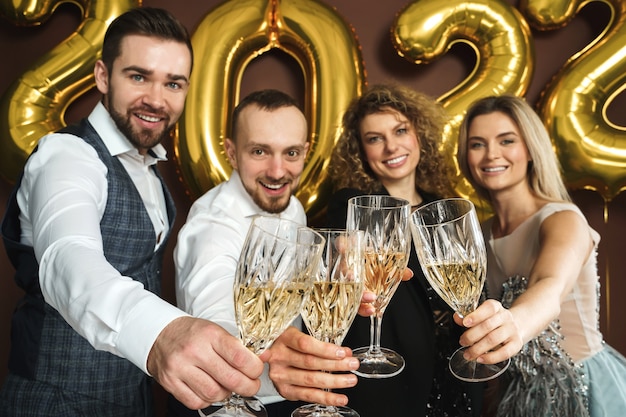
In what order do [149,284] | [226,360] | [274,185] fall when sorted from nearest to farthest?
[226,360] → [149,284] → [274,185]

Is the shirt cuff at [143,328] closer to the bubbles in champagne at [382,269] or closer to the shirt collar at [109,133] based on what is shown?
the bubbles in champagne at [382,269]

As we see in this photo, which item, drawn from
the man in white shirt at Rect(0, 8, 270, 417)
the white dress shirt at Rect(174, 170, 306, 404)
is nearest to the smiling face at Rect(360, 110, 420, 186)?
the white dress shirt at Rect(174, 170, 306, 404)

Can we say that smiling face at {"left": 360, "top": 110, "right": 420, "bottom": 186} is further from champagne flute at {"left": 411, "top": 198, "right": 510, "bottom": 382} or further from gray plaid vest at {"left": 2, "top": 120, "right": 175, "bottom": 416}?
champagne flute at {"left": 411, "top": 198, "right": 510, "bottom": 382}

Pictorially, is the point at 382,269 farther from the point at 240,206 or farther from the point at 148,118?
the point at 148,118

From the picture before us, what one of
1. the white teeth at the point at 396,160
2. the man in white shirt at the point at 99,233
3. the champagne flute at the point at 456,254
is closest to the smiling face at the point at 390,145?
the white teeth at the point at 396,160

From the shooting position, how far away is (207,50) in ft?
6.65

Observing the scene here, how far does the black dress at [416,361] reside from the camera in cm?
157

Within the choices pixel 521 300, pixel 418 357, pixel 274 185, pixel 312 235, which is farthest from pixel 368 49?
pixel 312 235

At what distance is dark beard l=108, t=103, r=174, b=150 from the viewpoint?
1.55 metres

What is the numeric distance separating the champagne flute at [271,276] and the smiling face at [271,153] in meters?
0.94

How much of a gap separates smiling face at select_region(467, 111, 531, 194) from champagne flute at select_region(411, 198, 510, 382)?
3.00 ft

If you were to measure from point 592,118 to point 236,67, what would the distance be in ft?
3.96

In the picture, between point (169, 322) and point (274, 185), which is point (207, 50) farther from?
point (169, 322)

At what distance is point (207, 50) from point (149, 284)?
0.86 meters
